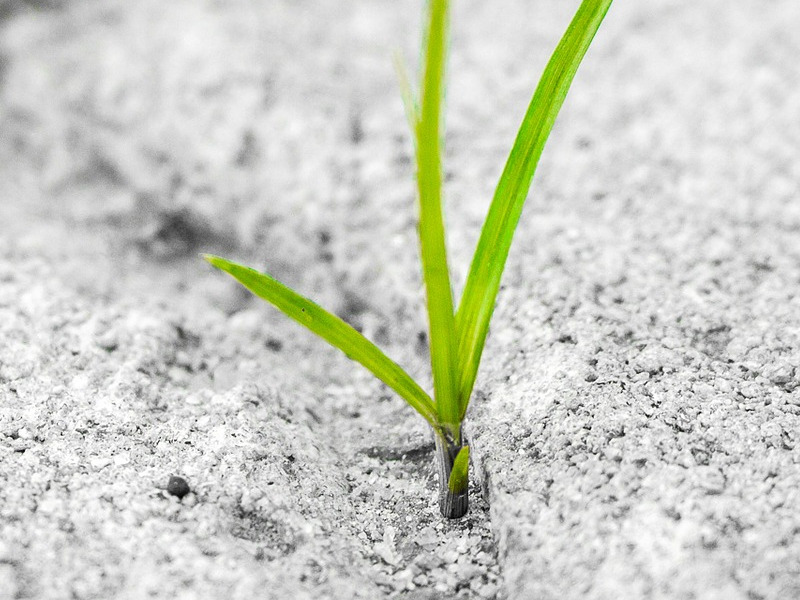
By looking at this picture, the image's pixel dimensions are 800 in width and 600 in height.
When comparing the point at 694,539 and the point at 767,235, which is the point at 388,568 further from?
the point at 767,235

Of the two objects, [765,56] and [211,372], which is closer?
[211,372]

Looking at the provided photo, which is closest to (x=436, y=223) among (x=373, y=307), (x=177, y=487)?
(x=177, y=487)

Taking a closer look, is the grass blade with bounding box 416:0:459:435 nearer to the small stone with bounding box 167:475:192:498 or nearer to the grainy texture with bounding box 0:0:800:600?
the grainy texture with bounding box 0:0:800:600

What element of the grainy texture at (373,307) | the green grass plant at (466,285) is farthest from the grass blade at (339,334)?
the grainy texture at (373,307)

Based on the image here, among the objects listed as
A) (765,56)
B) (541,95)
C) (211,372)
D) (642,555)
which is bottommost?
(211,372)

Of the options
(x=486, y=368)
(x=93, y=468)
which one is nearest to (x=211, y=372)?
(x=93, y=468)

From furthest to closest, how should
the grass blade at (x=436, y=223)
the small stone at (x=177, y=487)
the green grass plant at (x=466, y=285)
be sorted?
the small stone at (x=177, y=487) < the green grass plant at (x=466, y=285) < the grass blade at (x=436, y=223)

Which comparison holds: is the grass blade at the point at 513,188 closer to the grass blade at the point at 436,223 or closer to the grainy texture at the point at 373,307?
the grass blade at the point at 436,223
